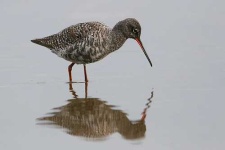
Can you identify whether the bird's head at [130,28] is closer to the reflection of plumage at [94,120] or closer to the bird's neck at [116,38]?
the bird's neck at [116,38]

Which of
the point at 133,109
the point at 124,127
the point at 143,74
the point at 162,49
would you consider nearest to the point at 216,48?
the point at 162,49

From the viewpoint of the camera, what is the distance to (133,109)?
10.3 metres

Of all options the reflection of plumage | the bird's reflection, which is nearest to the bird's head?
the bird's reflection

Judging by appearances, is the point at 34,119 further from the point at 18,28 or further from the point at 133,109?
the point at 18,28

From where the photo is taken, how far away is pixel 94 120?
9.70 meters

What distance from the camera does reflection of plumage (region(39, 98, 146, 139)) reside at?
902 centimetres

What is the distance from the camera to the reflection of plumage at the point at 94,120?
29.6 ft

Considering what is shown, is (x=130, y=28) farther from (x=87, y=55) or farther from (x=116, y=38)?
(x=87, y=55)

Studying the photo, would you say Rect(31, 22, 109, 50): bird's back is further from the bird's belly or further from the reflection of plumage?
the reflection of plumage

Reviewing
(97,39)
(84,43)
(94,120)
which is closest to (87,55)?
(84,43)

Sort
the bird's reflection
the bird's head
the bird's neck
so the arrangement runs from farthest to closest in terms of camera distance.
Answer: the bird's neck
the bird's head
the bird's reflection

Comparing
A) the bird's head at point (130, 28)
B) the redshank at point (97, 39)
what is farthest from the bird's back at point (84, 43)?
the bird's head at point (130, 28)

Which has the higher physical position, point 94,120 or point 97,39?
point 97,39

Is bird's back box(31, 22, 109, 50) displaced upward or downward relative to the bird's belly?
upward
